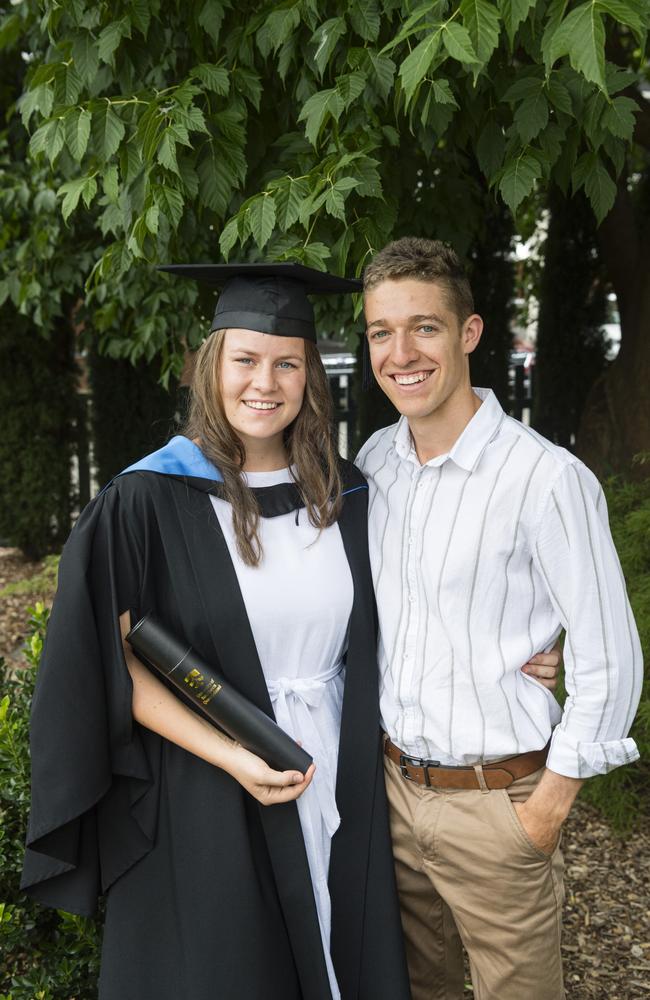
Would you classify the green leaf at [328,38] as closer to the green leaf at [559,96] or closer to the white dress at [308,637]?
the green leaf at [559,96]

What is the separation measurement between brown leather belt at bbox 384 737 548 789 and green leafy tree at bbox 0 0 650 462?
1280mm

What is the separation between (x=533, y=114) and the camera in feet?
7.23

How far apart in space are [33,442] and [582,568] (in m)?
6.25

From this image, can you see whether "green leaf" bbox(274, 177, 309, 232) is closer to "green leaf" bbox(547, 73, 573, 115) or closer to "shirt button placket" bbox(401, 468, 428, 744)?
"green leaf" bbox(547, 73, 573, 115)

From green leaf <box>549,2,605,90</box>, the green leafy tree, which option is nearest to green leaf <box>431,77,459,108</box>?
the green leafy tree

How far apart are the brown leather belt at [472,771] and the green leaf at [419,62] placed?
54.4 inches

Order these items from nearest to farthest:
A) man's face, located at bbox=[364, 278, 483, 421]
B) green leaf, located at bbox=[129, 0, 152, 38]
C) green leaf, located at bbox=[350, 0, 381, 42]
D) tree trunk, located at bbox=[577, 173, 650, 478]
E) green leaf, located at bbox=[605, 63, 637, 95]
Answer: man's face, located at bbox=[364, 278, 483, 421] → green leaf, located at bbox=[605, 63, 637, 95] → green leaf, located at bbox=[350, 0, 381, 42] → green leaf, located at bbox=[129, 0, 152, 38] → tree trunk, located at bbox=[577, 173, 650, 478]

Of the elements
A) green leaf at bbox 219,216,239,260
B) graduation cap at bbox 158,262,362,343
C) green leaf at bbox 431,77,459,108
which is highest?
green leaf at bbox 431,77,459,108

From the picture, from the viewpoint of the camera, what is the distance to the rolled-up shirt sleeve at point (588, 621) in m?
1.85

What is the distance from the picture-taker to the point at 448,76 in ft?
8.03

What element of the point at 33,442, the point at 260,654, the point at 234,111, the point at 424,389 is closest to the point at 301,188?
the point at 234,111

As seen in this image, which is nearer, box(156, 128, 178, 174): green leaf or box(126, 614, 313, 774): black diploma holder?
box(126, 614, 313, 774): black diploma holder

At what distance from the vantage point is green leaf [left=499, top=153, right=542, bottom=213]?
227cm

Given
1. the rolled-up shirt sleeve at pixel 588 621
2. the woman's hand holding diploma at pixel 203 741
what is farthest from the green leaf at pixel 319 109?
the woman's hand holding diploma at pixel 203 741
